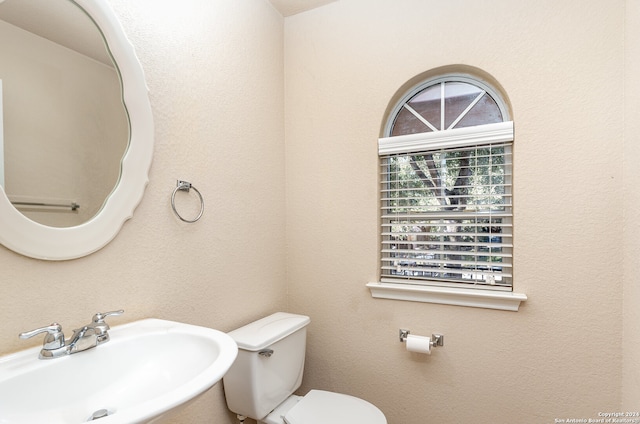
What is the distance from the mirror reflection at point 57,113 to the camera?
0.86 metres

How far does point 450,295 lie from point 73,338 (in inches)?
56.6

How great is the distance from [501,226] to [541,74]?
0.68m

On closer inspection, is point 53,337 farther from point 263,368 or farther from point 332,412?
point 332,412

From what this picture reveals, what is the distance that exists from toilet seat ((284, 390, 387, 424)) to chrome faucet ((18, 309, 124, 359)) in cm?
83

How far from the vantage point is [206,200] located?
1.40 metres

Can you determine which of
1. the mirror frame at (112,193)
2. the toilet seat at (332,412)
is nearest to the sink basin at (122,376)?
the mirror frame at (112,193)

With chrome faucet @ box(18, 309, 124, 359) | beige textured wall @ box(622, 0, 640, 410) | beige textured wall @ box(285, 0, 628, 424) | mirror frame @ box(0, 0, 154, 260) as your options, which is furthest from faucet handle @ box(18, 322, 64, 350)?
beige textured wall @ box(622, 0, 640, 410)

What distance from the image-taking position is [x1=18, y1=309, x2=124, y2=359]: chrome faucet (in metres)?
0.82

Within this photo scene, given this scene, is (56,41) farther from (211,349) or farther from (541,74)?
(541,74)

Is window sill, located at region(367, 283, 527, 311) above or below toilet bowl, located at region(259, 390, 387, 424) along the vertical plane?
above

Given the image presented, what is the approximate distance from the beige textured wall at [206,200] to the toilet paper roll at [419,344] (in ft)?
2.43

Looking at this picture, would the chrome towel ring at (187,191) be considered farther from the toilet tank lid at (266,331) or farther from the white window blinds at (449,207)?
the white window blinds at (449,207)

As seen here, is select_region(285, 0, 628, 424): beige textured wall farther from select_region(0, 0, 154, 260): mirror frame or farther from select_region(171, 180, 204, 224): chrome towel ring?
select_region(0, 0, 154, 260): mirror frame

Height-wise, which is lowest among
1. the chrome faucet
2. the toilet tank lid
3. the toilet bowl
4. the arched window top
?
the toilet bowl
